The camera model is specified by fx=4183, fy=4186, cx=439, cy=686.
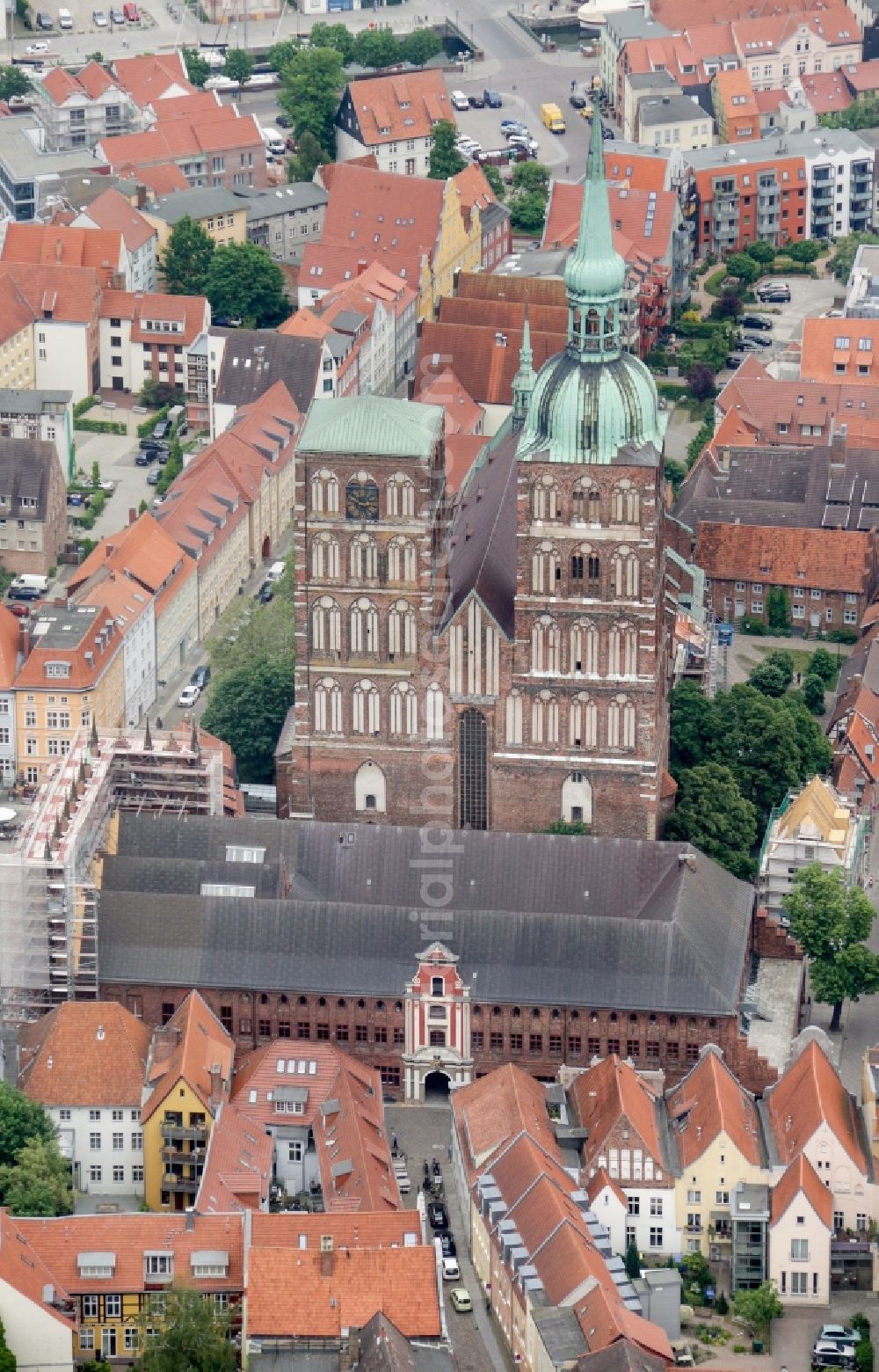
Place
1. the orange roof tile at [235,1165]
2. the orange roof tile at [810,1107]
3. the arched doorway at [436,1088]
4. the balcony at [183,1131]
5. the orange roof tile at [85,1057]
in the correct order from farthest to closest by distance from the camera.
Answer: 1. the arched doorway at [436,1088]
2. the orange roof tile at [85,1057]
3. the balcony at [183,1131]
4. the orange roof tile at [810,1107]
5. the orange roof tile at [235,1165]

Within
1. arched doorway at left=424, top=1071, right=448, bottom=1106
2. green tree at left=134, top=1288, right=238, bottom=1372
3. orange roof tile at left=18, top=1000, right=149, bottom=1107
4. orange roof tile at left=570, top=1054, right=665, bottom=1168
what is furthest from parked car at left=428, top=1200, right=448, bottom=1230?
green tree at left=134, top=1288, right=238, bottom=1372

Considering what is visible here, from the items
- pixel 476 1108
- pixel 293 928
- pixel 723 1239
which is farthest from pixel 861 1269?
pixel 293 928

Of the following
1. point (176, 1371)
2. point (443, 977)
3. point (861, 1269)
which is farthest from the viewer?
point (443, 977)

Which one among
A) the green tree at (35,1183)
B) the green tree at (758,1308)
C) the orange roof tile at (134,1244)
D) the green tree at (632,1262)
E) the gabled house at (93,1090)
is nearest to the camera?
the orange roof tile at (134,1244)

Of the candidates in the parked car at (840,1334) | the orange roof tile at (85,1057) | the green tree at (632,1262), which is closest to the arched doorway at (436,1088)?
the orange roof tile at (85,1057)

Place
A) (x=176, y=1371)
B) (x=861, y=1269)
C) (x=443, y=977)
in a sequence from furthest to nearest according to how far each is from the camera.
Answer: (x=443, y=977) → (x=861, y=1269) → (x=176, y=1371)

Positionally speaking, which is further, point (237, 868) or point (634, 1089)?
point (237, 868)

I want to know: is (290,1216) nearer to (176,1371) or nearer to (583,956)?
(176,1371)

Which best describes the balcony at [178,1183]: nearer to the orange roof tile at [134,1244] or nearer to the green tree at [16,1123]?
the green tree at [16,1123]
